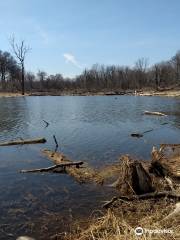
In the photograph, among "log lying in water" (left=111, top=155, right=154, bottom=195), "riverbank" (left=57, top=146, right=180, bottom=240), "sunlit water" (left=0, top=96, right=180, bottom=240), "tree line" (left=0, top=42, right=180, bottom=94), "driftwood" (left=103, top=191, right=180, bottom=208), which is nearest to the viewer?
"riverbank" (left=57, top=146, right=180, bottom=240)

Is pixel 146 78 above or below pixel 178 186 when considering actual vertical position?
above

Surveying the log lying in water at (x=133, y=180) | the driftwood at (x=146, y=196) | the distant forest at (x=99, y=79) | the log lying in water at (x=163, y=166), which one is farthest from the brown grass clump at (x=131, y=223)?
the distant forest at (x=99, y=79)

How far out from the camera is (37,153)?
1838 centimetres

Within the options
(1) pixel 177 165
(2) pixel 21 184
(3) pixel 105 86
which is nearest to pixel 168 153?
(1) pixel 177 165

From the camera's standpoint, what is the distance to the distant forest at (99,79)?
119 metres

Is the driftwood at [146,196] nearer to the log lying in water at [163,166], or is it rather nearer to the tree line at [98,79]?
the log lying in water at [163,166]

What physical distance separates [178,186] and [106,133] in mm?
14106

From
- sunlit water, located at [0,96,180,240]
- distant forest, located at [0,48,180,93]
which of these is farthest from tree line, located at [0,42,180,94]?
sunlit water, located at [0,96,180,240]

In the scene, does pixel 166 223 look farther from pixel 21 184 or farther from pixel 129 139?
pixel 129 139

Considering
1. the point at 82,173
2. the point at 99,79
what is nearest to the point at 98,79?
the point at 99,79

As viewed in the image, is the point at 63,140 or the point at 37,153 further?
the point at 63,140

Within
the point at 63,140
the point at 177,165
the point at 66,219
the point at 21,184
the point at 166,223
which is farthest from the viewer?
the point at 63,140

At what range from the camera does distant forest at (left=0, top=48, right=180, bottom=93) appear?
11944cm

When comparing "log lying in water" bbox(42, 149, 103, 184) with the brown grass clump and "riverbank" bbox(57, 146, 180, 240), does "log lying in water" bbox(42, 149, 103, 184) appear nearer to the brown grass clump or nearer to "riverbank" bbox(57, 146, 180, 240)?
"riverbank" bbox(57, 146, 180, 240)
